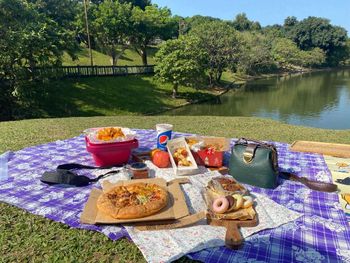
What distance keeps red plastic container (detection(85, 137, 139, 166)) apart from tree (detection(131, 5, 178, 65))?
30.6m

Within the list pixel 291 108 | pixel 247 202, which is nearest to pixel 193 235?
pixel 247 202

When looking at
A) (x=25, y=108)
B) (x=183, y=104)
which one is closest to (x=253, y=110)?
(x=183, y=104)

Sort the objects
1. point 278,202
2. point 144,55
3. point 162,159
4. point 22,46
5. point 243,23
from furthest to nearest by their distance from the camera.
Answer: point 243,23 → point 144,55 → point 22,46 → point 162,159 → point 278,202

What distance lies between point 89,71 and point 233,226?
24.5 m

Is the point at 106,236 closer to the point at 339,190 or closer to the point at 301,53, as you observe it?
the point at 339,190

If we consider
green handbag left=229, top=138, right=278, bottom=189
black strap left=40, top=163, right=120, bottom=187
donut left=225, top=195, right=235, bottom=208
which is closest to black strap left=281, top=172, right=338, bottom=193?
green handbag left=229, top=138, right=278, bottom=189

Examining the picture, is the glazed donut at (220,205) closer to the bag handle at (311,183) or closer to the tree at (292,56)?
the bag handle at (311,183)

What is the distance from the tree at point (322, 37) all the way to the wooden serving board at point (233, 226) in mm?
75702

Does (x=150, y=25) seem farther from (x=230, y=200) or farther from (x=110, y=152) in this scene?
(x=230, y=200)

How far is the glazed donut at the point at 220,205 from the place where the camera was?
114 inches

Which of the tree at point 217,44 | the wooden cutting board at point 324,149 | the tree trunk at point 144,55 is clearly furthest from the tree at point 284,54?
the wooden cutting board at point 324,149

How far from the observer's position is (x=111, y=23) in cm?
3033

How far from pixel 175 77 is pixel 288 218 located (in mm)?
22523

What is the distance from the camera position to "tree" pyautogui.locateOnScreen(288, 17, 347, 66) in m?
68.2
